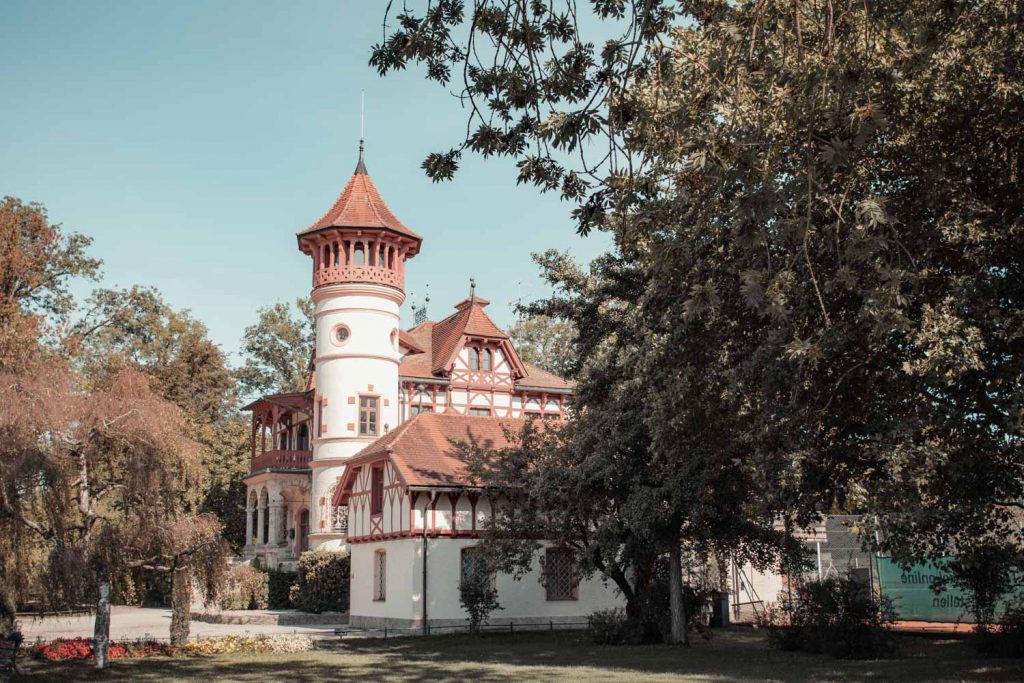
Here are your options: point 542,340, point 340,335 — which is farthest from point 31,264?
point 542,340

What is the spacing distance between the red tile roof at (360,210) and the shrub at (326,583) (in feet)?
41.6

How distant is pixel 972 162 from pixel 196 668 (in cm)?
1555

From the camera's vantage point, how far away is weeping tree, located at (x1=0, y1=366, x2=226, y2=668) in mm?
17062

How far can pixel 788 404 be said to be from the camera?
14.2 meters

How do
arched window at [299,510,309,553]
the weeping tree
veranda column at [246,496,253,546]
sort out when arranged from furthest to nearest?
veranda column at [246,496,253,546] < arched window at [299,510,309,553] < the weeping tree

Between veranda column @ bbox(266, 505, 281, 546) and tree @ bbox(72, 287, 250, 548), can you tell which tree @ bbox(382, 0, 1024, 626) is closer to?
veranda column @ bbox(266, 505, 281, 546)

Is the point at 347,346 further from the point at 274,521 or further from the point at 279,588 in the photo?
the point at 274,521

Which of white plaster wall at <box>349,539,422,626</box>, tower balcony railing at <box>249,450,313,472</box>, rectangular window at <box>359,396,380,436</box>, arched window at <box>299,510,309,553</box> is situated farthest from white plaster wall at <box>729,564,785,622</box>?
arched window at <box>299,510,309,553</box>

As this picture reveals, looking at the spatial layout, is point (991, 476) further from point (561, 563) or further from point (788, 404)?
point (561, 563)

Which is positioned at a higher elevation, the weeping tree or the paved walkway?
the weeping tree

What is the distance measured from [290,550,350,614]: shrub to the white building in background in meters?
1.46

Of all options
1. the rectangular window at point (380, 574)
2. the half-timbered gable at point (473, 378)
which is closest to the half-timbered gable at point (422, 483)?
the rectangular window at point (380, 574)

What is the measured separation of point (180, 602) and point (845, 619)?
42.9 ft

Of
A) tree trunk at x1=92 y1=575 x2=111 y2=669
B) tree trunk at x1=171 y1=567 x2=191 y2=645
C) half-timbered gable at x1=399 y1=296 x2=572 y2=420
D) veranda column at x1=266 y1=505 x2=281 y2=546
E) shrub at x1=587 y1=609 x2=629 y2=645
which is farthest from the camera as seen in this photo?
veranda column at x1=266 y1=505 x2=281 y2=546
